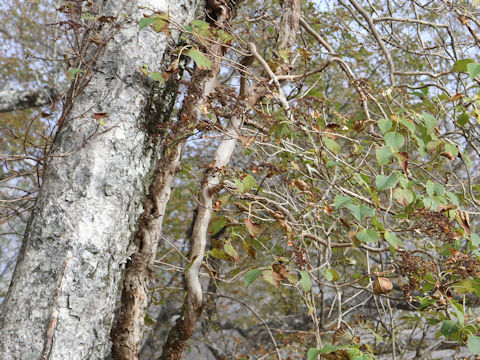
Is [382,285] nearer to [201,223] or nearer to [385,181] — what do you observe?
[385,181]

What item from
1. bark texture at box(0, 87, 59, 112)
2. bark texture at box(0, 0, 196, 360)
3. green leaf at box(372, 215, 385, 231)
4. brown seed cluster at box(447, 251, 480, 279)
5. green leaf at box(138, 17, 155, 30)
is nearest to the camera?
bark texture at box(0, 0, 196, 360)

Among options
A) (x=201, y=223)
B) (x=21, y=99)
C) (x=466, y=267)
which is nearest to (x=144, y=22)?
(x=201, y=223)

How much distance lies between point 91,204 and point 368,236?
1.08m

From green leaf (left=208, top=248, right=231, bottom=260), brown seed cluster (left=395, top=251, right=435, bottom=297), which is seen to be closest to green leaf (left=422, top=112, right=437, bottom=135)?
brown seed cluster (left=395, top=251, right=435, bottom=297)

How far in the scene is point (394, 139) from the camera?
5.63ft

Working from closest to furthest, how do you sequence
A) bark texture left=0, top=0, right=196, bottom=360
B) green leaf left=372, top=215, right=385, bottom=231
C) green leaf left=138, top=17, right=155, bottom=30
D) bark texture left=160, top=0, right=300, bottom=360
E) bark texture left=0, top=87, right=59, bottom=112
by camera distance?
bark texture left=0, top=0, right=196, bottom=360 < green leaf left=372, top=215, right=385, bottom=231 < green leaf left=138, top=17, right=155, bottom=30 < bark texture left=160, top=0, right=300, bottom=360 < bark texture left=0, top=87, right=59, bottom=112

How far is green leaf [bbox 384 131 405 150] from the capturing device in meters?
1.71

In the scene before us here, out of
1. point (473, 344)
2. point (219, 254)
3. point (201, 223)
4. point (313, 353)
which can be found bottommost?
point (313, 353)

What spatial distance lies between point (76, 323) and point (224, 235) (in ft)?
11.4

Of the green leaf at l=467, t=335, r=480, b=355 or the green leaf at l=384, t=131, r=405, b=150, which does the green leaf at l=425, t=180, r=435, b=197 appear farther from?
the green leaf at l=467, t=335, r=480, b=355

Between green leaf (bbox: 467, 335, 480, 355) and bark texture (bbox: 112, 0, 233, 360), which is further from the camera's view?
bark texture (bbox: 112, 0, 233, 360)

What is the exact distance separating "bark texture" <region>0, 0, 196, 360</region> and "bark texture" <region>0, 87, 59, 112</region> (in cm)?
394

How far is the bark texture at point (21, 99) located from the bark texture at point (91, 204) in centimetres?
394

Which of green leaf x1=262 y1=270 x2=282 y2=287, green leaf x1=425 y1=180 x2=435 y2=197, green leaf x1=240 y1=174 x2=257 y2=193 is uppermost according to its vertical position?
green leaf x1=425 y1=180 x2=435 y2=197
